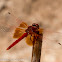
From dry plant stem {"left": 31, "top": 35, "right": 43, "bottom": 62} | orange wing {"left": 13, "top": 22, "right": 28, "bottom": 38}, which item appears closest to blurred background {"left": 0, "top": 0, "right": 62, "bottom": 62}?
orange wing {"left": 13, "top": 22, "right": 28, "bottom": 38}

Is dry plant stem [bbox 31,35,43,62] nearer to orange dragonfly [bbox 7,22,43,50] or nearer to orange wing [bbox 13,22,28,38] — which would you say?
orange dragonfly [bbox 7,22,43,50]

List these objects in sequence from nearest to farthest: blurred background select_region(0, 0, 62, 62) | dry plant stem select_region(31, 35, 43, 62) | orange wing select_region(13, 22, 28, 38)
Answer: dry plant stem select_region(31, 35, 43, 62) < orange wing select_region(13, 22, 28, 38) < blurred background select_region(0, 0, 62, 62)

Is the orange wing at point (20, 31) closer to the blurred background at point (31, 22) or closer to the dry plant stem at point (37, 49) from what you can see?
the dry plant stem at point (37, 49)

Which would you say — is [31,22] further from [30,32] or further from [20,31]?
[30,32]

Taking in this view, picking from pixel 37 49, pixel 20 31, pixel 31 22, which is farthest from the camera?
pixel 31 22

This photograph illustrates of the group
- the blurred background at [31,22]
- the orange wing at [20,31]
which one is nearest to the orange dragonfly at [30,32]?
the orange wing at [20,31]

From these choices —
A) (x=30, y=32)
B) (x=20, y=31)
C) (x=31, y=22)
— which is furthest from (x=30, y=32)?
(x=31, y=22)

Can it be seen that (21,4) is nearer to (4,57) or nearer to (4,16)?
(4,16)

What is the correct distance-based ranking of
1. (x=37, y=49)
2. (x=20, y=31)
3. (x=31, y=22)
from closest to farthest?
(x=37, y=49) < (x=20, y=31) < (x=31, y=22)

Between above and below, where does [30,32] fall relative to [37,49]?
above
